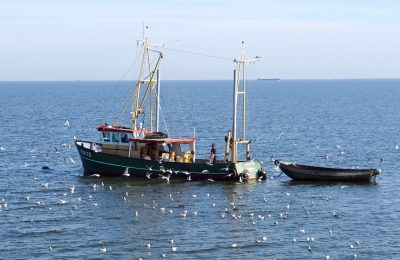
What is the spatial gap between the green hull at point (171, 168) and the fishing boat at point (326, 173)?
88.0 inches

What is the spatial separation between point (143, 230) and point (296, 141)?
5123 cm

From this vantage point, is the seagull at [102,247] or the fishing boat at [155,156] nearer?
the seagull at [102,247]

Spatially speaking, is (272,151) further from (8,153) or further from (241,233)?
(241,233)

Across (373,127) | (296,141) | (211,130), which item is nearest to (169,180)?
(296,141)

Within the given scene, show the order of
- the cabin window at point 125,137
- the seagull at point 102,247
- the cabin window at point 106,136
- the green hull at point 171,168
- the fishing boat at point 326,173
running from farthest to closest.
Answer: the cabin window at point 106,136, the cabin window at point 125,137, the green hull at point 171,168, the fishing boat at point 326,173, the seagull at point 102,247

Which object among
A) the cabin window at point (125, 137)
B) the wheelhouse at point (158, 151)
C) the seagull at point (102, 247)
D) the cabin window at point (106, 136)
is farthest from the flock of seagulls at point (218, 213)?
the cabin window at point (106, 136)

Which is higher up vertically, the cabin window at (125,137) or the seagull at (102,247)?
the cabin window at (125,137)

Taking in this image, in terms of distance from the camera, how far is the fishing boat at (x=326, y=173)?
6297 cm

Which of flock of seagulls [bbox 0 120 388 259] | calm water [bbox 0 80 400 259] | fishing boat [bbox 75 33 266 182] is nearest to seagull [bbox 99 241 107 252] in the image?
flock of seagulls [bbox 0 120 388 259]

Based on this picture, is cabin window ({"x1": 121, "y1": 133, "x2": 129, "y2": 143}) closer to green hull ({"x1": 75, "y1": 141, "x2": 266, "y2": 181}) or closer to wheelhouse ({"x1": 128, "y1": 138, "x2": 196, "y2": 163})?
wheelhouse ({"x1": 128, "y1": 138, "x2": 196, "y2": 163})

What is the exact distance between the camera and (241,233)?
46406 mm

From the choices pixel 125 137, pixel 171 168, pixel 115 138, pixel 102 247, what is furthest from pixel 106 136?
pixel 102 247

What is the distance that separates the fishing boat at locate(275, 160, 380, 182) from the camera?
63.0 meters

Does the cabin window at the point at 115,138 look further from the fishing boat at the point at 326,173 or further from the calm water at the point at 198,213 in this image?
the fishing boat at the point at 326,173
